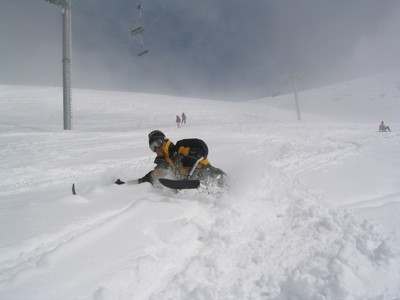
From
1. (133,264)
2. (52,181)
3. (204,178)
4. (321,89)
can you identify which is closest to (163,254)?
(133,264)

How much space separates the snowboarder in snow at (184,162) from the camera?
4704 millimetres

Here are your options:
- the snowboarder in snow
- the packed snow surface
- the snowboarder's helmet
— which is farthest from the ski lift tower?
the snowboarder in snow

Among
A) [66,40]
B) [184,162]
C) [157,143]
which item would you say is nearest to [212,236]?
[184,162]

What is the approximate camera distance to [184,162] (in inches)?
191

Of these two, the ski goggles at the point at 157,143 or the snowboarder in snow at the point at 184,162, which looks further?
the ski goggles at the point at 157,143

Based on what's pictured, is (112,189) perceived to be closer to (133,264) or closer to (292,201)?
(133,264)

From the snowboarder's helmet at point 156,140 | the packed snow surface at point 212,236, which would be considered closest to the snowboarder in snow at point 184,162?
the snowboarder's helmet at point 156,140

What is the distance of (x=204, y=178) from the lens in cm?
471

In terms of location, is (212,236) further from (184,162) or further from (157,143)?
(157,143)

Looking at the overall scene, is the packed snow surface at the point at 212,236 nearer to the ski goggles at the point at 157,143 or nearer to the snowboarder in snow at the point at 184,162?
the snowboarder in snow at the point at 184,162

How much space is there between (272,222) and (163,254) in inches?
56.6

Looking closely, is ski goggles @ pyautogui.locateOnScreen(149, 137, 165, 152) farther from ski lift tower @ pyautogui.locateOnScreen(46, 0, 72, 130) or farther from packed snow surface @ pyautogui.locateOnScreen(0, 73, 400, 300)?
ski lift tower @ pyautogui.locateOnScreen(46, 0, 72, 130)

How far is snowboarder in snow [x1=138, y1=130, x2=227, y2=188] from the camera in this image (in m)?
4.70

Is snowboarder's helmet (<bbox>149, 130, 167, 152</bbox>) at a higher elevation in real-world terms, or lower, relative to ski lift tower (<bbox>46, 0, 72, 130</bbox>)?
lower
